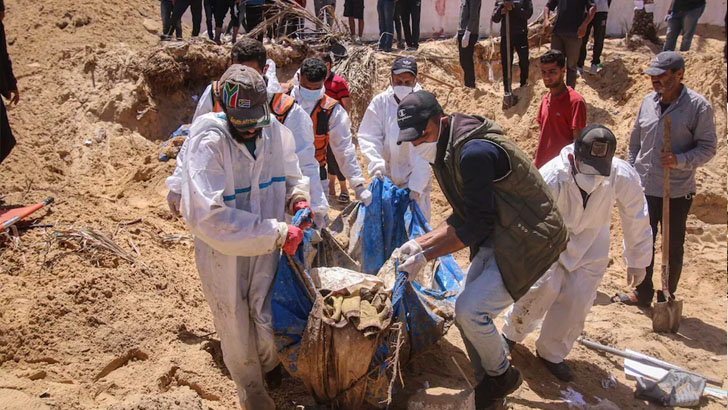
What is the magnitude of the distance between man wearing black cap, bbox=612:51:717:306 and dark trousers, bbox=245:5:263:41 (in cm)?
658

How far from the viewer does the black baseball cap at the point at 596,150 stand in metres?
3.61

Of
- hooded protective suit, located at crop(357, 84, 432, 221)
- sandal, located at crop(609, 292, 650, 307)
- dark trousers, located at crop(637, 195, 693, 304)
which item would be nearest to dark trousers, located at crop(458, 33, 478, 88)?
hooded protective suit, located at crop(357, 84, 432, 221)

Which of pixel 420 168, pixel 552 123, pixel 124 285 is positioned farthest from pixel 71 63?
pixel 552 123

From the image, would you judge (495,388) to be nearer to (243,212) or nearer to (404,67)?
(243,212)

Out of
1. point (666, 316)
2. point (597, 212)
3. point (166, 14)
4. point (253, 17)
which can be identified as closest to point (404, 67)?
point (597, 212)

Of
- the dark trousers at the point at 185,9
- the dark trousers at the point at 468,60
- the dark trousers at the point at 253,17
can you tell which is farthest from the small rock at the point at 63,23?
the dark trousers at the point at 468,60

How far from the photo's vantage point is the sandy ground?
12.3ft

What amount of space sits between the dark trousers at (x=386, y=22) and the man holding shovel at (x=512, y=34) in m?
2.00

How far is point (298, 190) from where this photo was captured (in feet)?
11.4

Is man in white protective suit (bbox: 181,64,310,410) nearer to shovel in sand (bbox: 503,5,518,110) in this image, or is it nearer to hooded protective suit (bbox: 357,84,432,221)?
hooded protective suit (bbox: 357,84,432,221)

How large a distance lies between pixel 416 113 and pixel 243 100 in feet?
3.00

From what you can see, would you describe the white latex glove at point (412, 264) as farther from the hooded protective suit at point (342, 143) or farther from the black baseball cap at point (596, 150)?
the hooded protective suit at point (342, 143)

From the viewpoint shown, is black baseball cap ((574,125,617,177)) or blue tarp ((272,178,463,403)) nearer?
blue tarp ((272,178,463,403))

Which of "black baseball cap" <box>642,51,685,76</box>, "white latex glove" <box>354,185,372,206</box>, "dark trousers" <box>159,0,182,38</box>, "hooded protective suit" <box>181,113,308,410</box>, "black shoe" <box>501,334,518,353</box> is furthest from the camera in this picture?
"dark trousers" <box>159,0,182,38</box>
